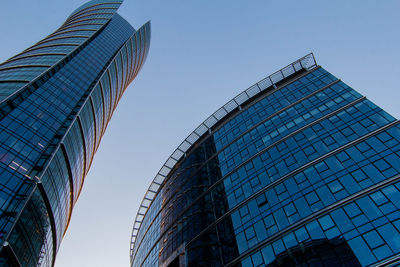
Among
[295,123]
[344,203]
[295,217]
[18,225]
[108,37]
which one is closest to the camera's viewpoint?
[344,203]

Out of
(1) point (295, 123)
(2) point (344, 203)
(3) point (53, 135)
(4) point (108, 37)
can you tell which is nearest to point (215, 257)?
(2) point (344, 203)

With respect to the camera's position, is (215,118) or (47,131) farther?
(215,118)

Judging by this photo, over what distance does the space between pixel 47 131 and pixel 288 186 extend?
31.0 m

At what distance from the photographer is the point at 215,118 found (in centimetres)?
5366

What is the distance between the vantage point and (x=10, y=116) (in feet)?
124

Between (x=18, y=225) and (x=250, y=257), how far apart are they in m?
23.2

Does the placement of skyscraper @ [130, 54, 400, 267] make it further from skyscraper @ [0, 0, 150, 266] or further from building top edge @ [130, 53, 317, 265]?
skyscraper @ [0, 0, 150, 266]

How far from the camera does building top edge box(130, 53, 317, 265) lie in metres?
50.0

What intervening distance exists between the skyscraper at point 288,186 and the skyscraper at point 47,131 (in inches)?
563

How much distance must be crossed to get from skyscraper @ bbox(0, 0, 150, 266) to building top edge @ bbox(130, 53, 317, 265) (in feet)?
42.3

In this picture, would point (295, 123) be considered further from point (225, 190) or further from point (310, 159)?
point (225, 190)

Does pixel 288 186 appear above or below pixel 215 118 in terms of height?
below

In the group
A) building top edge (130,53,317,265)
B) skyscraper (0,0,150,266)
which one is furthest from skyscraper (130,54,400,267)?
skyscraper (0,0,150,266)

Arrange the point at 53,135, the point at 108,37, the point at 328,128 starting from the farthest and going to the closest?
1. the point at 108,37
2. the point at 53,135
3. the point at 328,128
